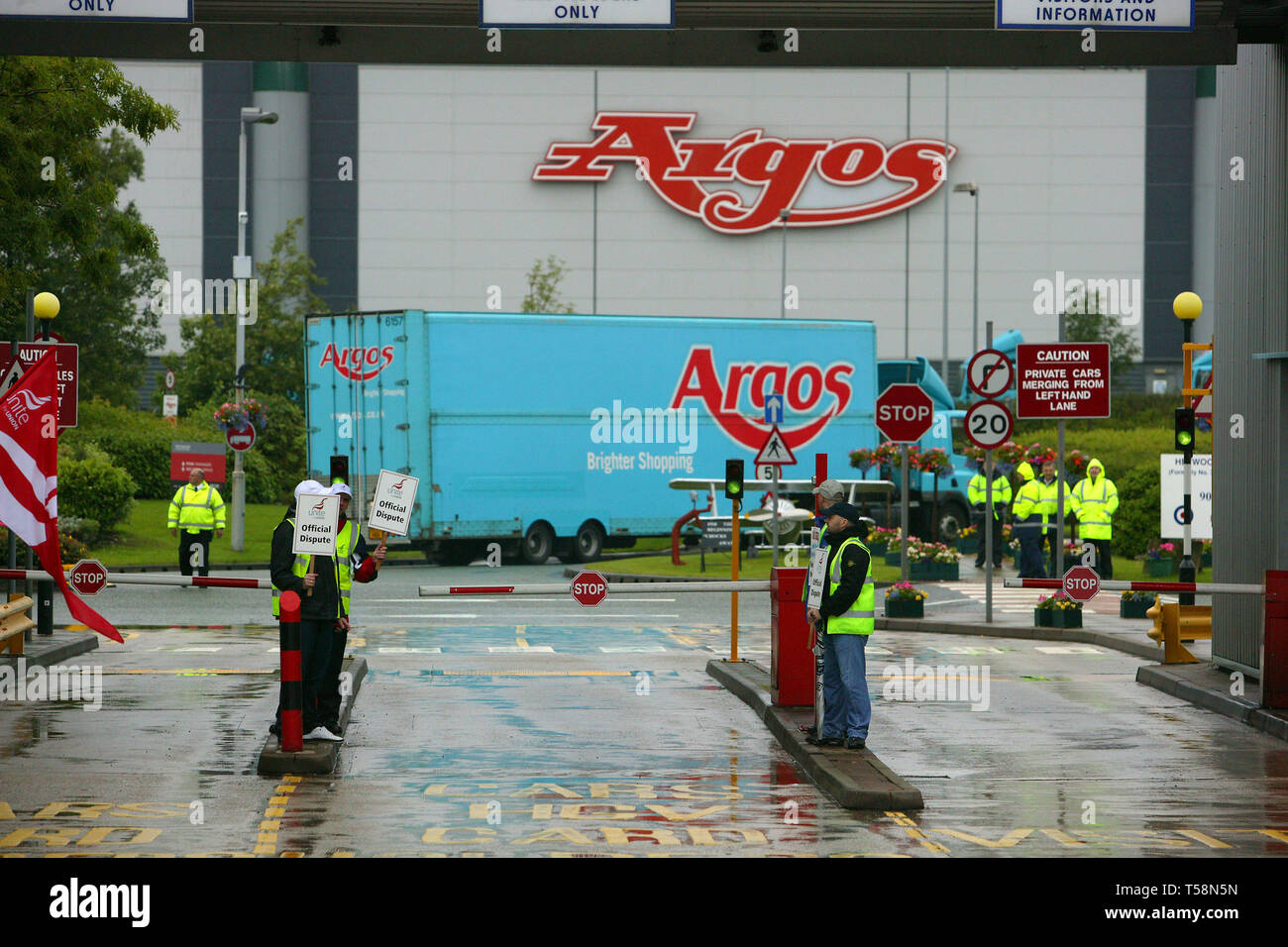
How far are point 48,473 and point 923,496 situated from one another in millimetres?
28048

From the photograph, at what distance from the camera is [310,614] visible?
11.8 metres

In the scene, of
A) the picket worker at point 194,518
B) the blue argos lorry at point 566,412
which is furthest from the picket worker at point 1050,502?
the picket worker at point 194,518

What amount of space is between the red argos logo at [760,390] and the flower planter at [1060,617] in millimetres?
14467

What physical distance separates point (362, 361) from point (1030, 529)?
43.2 feet

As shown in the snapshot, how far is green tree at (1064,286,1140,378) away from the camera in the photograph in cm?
6406

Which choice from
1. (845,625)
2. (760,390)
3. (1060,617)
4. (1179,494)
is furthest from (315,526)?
(760,390)

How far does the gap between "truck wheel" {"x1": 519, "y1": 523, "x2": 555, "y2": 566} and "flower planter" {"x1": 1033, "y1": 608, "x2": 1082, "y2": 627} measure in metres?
14.4

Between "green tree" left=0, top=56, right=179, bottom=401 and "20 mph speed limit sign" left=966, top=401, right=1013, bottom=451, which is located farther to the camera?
"20 mph speed limit sign" left=966, top=401, right=1013, bottom=451

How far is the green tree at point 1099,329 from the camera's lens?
64.1 meters

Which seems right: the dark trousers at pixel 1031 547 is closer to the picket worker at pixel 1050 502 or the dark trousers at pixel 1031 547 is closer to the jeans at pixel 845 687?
the picket worker at pixel 1050 502

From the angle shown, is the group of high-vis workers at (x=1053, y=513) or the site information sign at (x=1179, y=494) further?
the group of high-vis workers at (x=1053, y=513)

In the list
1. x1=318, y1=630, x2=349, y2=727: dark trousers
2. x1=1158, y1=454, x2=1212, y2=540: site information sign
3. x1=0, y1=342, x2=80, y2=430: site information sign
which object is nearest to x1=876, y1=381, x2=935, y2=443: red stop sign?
x1=1158, y1=454, x2=1212, y2=540: site information sign

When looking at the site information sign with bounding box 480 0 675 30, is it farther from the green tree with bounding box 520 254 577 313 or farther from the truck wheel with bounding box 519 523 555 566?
the green tree with bounding box 520 254 577 313

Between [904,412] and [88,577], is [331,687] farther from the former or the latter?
[904,412]
